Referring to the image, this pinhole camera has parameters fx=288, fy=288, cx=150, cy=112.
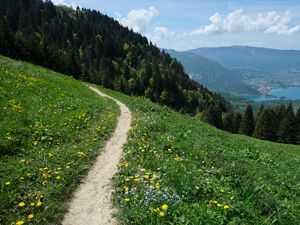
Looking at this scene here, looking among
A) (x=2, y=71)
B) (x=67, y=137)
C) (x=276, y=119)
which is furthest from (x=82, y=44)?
(x=67, y=137)

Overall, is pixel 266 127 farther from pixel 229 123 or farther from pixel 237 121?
pixel 229 123

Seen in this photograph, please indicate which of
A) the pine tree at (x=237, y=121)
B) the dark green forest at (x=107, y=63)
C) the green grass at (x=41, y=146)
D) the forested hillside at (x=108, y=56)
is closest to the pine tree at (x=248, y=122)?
the dark green forest at (x=107, y=63)

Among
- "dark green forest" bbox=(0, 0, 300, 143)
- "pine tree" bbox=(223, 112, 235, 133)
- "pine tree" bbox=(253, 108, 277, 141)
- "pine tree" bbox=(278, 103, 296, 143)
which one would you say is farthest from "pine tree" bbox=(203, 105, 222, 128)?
"pine tree" bbox=(278, 103, 296, 143)

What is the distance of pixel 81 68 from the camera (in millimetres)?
85125

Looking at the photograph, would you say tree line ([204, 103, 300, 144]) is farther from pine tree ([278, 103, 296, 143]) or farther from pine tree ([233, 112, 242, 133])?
pine tree ([233, 112, 242, 133])

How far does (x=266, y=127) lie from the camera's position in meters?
84.8

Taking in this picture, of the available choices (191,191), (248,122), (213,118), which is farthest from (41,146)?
(213,118)

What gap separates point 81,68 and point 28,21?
3919 inches

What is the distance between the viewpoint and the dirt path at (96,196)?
7433mm

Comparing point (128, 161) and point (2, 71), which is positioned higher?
point (2, 71)

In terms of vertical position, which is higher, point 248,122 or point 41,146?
point 41,146

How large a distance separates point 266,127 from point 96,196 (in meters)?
84.2

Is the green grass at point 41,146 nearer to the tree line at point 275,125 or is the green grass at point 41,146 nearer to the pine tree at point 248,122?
the tree line at point 275,125

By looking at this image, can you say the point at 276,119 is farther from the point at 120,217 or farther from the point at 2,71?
the point at 120,217
